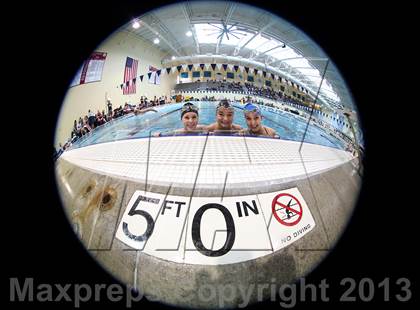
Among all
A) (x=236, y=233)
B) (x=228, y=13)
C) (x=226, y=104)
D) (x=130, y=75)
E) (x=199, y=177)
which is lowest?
(x=236, y=233)

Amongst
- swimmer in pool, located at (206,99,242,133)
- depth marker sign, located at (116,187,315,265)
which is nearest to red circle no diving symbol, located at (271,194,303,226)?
depth marker sign, located at (116,187,315,265)

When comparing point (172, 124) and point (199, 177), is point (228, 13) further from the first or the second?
point (199, 177)

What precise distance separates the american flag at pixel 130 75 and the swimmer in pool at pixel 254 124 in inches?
23.4

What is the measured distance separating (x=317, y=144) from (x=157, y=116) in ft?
3.01

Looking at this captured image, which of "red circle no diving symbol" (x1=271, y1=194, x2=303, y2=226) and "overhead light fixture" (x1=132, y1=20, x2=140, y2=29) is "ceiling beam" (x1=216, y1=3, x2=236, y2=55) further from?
"red circle no diving symbol" (x1=271, y1=194, x2=303, y2=226)

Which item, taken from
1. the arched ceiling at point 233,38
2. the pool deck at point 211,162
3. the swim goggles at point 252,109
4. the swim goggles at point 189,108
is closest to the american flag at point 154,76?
the arched ceiling at point 233,38

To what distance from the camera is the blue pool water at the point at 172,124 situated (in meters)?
0.91

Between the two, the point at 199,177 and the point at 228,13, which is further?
the point at 199,177

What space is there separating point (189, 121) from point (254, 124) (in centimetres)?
35

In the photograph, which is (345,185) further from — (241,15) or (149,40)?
(149,40)

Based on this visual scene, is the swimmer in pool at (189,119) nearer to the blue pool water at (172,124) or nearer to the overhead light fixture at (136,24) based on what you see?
the blue pool water at (172,124)

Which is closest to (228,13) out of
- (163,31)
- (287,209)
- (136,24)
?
(163,31)

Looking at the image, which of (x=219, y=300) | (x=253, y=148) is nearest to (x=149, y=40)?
(x=253, y=148)

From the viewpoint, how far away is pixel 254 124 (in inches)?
36.5
